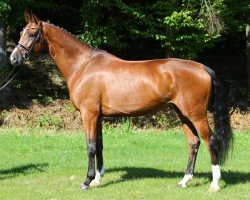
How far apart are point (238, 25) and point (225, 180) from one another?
965 cm

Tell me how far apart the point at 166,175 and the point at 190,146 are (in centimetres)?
90

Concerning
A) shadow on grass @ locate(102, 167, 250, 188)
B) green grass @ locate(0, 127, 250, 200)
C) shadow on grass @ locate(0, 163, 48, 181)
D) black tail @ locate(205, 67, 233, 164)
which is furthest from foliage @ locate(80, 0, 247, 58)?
shadow on grass @ locate(0, 163, 48, 181)

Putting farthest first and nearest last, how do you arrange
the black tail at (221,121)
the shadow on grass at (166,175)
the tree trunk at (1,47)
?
the tree trunk at (1,47)
the shadow on grass at (166,175)
the black tail at (221,121)

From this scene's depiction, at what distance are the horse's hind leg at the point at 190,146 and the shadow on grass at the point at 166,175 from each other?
24 centimetres

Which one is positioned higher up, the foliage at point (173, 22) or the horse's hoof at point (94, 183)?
the foliage at point (173, 22)

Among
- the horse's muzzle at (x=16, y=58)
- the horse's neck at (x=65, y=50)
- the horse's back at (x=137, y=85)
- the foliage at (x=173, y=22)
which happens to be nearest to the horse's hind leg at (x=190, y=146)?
the horse's back at (x=137, y=85)

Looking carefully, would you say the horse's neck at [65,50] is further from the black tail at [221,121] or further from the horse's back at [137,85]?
the black tail at [221,121]

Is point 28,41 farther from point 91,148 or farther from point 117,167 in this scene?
point 117,167

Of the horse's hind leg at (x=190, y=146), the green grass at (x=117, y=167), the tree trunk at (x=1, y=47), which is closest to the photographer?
the green grass at (x=117, y=167)

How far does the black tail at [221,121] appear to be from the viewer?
23.5 ft

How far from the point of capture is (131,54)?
19.9 m

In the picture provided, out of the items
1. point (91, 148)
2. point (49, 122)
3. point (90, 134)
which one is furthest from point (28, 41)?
point (49, 122)

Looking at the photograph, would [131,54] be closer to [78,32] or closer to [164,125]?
[78,32]

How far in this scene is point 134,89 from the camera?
23.3ft
